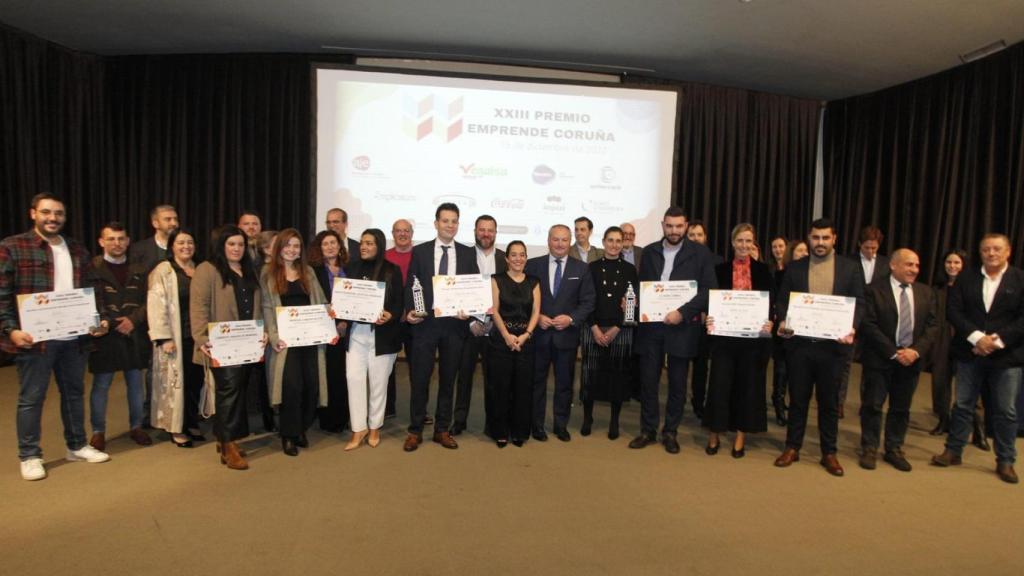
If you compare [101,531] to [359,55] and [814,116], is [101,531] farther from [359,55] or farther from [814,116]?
[814,116]

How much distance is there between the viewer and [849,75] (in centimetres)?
754

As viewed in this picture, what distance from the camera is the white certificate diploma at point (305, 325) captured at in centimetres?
367

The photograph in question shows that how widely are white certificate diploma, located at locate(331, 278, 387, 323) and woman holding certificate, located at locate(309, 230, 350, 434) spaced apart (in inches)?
3.8

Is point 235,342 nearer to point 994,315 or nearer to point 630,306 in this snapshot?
point 630,306

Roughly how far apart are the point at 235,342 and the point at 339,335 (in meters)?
0.66

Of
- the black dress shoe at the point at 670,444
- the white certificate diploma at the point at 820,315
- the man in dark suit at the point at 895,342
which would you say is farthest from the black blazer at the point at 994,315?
the black dress shoe at the point at 670,444

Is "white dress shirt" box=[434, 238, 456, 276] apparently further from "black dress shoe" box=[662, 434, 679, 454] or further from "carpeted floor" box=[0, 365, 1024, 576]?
"black dress shoe" box=[662, 434, 679, 454]

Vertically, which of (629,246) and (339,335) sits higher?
(629,246)

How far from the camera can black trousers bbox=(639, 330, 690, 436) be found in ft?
13.5

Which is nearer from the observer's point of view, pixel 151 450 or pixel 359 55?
pixel 151 450

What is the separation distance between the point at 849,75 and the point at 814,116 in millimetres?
1279

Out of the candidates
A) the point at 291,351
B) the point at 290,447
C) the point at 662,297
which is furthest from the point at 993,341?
the point at 290,447

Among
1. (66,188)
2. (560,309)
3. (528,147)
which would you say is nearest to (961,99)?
(528,147)

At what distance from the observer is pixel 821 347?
3.72m
